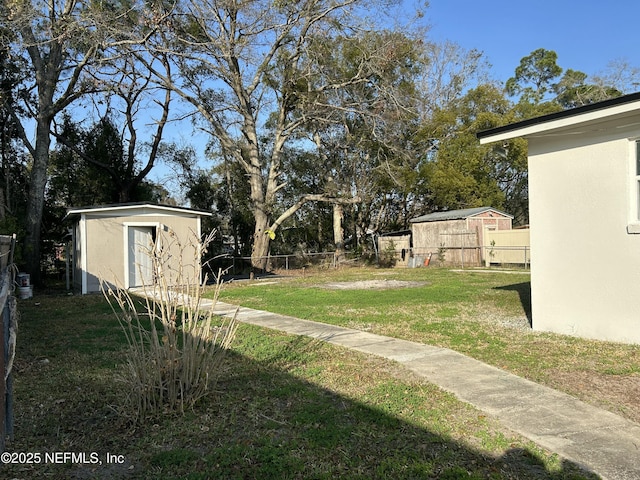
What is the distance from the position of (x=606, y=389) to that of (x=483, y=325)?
336cm

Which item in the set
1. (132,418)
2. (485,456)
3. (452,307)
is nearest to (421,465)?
(485,456)

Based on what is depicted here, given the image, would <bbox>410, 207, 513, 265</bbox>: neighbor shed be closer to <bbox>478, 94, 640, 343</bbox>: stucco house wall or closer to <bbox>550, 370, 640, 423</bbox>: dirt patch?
<bbox>478, 94, 640, 343</bbox>: stucco house wall

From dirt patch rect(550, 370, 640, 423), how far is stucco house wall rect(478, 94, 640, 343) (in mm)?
1812

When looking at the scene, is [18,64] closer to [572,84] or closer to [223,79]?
[223,79]

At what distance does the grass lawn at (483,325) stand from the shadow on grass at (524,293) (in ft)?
0.08

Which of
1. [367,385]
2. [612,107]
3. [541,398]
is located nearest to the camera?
[541,398]

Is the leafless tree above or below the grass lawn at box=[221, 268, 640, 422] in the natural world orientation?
above

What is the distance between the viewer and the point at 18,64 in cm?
2153

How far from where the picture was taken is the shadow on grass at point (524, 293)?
9.19 meters

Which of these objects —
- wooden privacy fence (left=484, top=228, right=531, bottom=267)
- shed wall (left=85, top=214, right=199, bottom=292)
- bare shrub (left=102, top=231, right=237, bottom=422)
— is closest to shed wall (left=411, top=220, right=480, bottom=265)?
wooden privacy fence (left=484, top=228, right=531, bottom=267)

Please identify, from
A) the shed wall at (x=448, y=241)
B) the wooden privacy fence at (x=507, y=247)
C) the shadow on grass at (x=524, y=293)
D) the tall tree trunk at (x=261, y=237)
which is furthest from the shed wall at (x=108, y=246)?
the wooden privacy fence at (x=507, y=247)

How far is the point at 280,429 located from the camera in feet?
12.9

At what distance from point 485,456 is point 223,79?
853 inches

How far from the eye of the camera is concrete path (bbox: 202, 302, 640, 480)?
131 inches
